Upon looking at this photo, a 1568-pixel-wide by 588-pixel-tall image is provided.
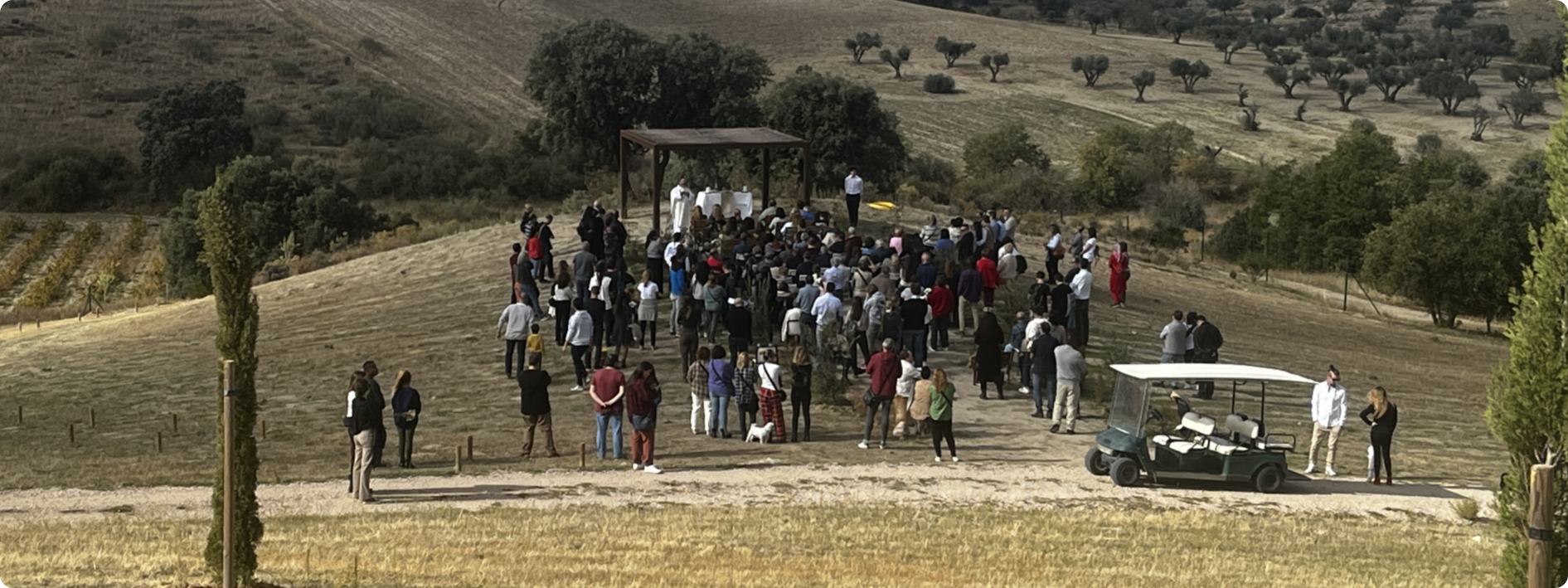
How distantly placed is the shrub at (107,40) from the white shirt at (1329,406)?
8507cm

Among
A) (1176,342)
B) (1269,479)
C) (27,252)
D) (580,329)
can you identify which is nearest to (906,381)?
(1176,342)

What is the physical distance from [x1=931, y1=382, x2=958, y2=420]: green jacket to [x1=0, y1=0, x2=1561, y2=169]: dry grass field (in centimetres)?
6594

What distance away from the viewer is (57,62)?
297 ft

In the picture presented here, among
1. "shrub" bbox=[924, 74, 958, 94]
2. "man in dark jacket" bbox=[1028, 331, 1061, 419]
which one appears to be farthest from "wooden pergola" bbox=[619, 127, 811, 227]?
"shrub" bbox=[924, 74, 958, 94]

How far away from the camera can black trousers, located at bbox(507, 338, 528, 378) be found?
2505 cm

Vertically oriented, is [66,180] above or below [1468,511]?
below

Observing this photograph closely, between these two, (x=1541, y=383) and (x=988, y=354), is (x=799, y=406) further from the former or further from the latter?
(x=1541, y=383)

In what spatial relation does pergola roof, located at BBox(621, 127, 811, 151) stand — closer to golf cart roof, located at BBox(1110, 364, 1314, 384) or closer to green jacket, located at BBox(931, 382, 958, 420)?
green jacket, located at BBox(931, 382, 958, 420)

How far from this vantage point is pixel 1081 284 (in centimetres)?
2750

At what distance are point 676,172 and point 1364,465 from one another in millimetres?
31607

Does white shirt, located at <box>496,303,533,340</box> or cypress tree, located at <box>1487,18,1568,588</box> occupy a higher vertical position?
cypress tree, located at <box>1487,18,1568,588</box>

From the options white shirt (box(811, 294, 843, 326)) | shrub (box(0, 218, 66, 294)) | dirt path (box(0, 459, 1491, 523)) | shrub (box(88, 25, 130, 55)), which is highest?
shrub (box(88, 25, 130, 55))

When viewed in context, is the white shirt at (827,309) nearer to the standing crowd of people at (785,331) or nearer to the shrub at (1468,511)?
the standing crowd of people at (785,331)

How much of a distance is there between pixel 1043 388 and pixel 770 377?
15.3ft
